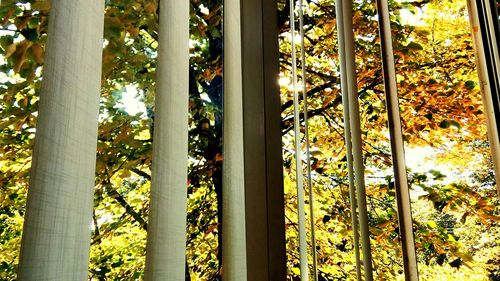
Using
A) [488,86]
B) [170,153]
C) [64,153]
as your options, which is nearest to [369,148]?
[488,86]

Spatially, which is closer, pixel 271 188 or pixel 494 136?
pixel 271 188

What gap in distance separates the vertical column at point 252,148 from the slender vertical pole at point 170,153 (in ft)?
0.68

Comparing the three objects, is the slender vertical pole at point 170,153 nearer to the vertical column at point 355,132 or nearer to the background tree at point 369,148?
the vertical column at point 355,132

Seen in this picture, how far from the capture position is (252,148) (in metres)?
0.85

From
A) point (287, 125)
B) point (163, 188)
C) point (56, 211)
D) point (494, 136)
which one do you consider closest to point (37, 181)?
point (56, 211)

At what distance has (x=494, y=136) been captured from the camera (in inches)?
42.3

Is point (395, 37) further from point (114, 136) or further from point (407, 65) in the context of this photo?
point (114, 136)

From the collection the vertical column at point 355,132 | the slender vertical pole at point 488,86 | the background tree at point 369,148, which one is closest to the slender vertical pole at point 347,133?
the vertical column at point 355,132

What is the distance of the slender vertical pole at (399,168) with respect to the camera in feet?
2.84

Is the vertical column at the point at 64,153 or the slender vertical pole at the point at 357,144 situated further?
the slender vertical pole at the point at 357,144

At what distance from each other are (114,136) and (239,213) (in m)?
0.96

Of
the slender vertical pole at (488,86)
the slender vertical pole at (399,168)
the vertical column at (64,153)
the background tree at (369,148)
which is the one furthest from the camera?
the background tree at (369,148)

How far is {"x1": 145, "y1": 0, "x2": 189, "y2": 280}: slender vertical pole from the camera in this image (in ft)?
1.67

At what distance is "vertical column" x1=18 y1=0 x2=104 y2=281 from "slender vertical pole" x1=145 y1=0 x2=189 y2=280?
0.12 meters
